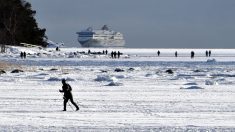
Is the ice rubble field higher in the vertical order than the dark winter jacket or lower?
lower

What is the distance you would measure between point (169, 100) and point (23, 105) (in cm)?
517

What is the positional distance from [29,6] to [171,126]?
333 ft

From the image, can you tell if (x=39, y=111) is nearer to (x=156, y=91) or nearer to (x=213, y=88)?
(x=156, y=91)

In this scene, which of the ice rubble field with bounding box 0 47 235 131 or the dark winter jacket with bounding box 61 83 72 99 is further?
the dark winter jacket with bounding box 61 83 72 99

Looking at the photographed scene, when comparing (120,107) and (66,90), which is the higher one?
(66,90)

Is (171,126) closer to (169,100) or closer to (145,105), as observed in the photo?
(145,105)

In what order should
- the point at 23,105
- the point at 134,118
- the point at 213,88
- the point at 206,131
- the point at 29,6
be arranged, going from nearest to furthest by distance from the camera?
the point at 206,131 → the point at 134,118 → the point at 23,105 → the point at 213,88 → the point at 29,6

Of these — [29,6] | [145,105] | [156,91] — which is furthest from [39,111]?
[29,6]

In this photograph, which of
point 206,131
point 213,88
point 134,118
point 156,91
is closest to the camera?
point 206,131

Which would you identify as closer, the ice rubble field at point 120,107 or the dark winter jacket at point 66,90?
the ice rubble field at point 120,107

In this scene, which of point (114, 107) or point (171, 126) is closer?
point (171, 126)

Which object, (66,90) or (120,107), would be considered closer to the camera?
(66,90)

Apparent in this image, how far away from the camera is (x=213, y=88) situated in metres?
31.5

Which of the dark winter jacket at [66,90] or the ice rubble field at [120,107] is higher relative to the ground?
the dark winter jacket at [66,90]
